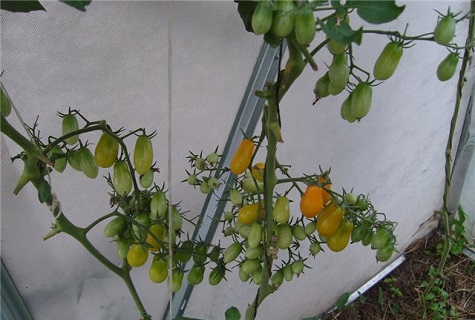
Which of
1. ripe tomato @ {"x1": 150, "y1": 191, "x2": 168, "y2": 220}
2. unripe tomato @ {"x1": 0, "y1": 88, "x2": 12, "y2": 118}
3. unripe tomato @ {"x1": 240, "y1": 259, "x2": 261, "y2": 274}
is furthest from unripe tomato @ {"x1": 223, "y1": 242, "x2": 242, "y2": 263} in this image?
unripe tomato @ {"x1": 0, "y1": 88, "x2": 12, "y2": 118}

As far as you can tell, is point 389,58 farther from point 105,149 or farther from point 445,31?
point 105,149

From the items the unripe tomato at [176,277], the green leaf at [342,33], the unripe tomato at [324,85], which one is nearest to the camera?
the green leaf at [342,33]

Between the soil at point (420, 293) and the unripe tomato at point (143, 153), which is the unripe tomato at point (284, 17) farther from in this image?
the soil at point (420, 293)

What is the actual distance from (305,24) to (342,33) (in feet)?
0.12

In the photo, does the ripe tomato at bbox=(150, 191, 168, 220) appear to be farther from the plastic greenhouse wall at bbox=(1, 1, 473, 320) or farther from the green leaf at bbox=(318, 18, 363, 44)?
the green leaf at bbox=(318, 18, 363, 44)

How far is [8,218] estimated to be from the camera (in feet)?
2.82

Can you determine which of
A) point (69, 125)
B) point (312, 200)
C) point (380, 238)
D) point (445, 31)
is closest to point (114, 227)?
point (69, 125)

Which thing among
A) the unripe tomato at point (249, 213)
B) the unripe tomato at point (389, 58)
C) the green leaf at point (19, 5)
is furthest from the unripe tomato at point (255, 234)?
the green leaf at point (19, 5)

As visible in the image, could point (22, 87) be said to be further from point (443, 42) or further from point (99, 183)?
point (443, 42)

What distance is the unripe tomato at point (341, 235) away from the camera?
0.76m

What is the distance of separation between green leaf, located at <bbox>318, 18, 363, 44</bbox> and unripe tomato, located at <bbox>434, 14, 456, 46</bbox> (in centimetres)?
22

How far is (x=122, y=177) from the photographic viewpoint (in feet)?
2.30

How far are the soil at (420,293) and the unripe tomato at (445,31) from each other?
1.27 metres

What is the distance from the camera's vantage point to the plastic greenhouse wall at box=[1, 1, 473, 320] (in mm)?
770
